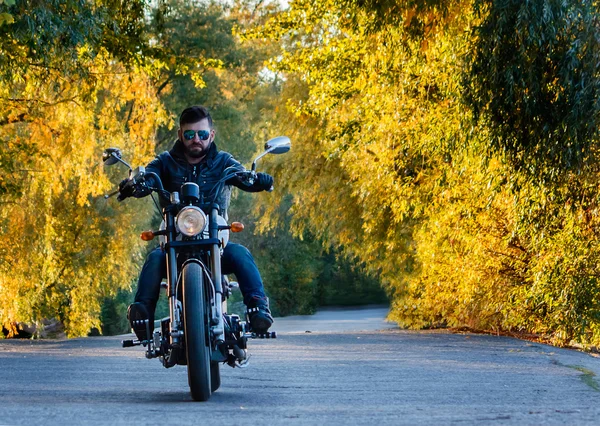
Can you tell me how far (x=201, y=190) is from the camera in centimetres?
868

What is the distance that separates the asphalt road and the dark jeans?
27.8 inches

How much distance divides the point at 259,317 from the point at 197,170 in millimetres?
1181

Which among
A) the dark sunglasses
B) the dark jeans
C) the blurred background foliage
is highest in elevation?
the blurred background foliage

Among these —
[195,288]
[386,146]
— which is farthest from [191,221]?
[386,146]

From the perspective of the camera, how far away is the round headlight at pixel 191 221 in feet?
26.4

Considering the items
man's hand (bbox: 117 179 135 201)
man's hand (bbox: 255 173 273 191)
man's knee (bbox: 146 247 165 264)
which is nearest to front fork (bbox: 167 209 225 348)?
man's knee (bbox: 146 247 165 264)

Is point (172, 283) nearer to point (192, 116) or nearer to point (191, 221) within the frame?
point (191, 221)

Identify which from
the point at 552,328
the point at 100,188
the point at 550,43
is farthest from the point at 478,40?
the point at 100,188

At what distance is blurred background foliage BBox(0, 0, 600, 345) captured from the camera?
43.7 ft

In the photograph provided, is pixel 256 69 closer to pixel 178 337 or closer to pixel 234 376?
pixel 234 376

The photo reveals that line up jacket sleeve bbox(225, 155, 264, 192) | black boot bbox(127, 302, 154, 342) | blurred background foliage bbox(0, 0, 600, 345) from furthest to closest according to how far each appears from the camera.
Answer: blurred background foliage bbox(0, 0, 600, 345) → jacket sleeve bbox(225, 155, 264, 192) → black boot bbox(127, 302, 154, 342)

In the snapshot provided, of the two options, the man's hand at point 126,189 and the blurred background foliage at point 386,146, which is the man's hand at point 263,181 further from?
the blurred background foliage at point 386,146

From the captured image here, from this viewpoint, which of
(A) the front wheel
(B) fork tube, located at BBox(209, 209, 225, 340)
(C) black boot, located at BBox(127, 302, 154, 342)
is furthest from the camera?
(C) black boot, located at BBox(127, 302, 154, 342)

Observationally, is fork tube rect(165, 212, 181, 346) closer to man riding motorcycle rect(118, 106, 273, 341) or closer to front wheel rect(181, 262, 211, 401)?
front wheel rect(181, 262, 211, 401)
